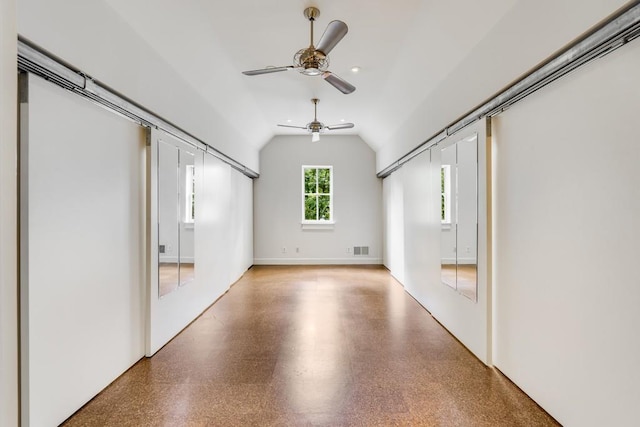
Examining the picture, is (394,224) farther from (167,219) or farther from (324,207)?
(167,219)

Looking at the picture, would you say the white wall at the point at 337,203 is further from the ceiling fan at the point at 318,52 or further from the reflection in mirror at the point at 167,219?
the ceiling fan at the point at 318,52

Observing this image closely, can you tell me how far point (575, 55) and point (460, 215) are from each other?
1.84 m

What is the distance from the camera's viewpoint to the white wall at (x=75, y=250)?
71.5 inches

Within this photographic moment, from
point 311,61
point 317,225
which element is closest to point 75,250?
point 311,61

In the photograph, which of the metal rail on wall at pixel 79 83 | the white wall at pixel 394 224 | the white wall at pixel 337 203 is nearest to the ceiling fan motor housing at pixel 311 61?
the metal rail on wall at pixel 79 83

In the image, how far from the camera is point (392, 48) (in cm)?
368

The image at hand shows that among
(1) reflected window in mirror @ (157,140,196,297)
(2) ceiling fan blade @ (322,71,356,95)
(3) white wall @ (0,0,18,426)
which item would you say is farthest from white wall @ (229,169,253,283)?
(3) white wall @ (0,0,18,426)

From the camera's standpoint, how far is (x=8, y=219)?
629mm

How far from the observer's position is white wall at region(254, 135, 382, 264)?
8.11m

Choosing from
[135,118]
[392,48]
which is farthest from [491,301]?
[135,118]

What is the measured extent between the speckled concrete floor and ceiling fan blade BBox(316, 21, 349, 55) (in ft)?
8.70

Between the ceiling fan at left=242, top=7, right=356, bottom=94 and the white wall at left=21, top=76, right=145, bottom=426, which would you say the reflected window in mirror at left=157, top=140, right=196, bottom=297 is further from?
the ceiling fan at left=242, top=7, right=356, bottom=94

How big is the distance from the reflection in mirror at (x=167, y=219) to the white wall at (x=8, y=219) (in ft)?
8.60

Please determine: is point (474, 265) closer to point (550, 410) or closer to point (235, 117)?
point (550, 410)
